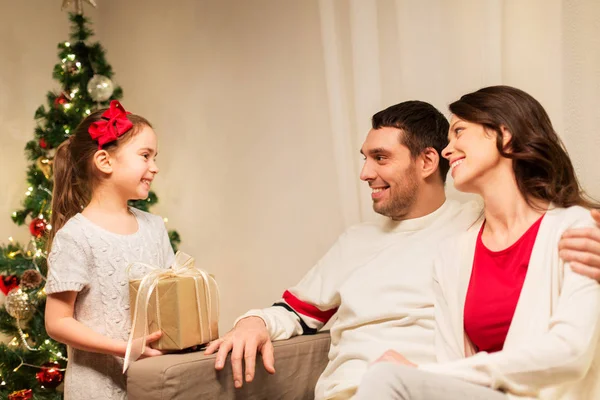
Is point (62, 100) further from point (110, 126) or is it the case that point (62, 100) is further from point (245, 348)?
point (245, 348)

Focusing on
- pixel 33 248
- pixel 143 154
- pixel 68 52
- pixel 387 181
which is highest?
pixel 68 52

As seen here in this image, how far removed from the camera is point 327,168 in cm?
303

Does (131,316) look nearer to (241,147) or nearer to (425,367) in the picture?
(425,367)

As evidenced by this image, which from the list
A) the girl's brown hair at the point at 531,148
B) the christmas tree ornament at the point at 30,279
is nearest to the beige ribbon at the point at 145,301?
the girl's brown hair at the point at 531,148

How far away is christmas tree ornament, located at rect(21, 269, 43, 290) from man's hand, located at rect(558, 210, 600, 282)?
2.49 metres

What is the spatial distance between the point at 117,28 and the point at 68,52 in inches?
29.9

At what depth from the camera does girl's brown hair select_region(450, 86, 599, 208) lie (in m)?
1.70

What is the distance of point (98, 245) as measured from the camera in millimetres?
2055

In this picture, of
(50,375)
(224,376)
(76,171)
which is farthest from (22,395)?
(224,376)

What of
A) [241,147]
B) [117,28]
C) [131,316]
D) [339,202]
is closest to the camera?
[131,316]

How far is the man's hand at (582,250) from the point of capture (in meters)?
1.53

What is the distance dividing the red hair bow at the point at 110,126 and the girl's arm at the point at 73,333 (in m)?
0.48

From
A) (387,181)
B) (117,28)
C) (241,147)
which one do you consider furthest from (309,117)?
(117,28)

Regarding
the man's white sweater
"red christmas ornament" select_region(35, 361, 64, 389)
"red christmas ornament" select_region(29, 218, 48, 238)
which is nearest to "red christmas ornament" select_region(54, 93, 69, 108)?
"red christmas ornament" select_region(29, 218, 48, 238)
